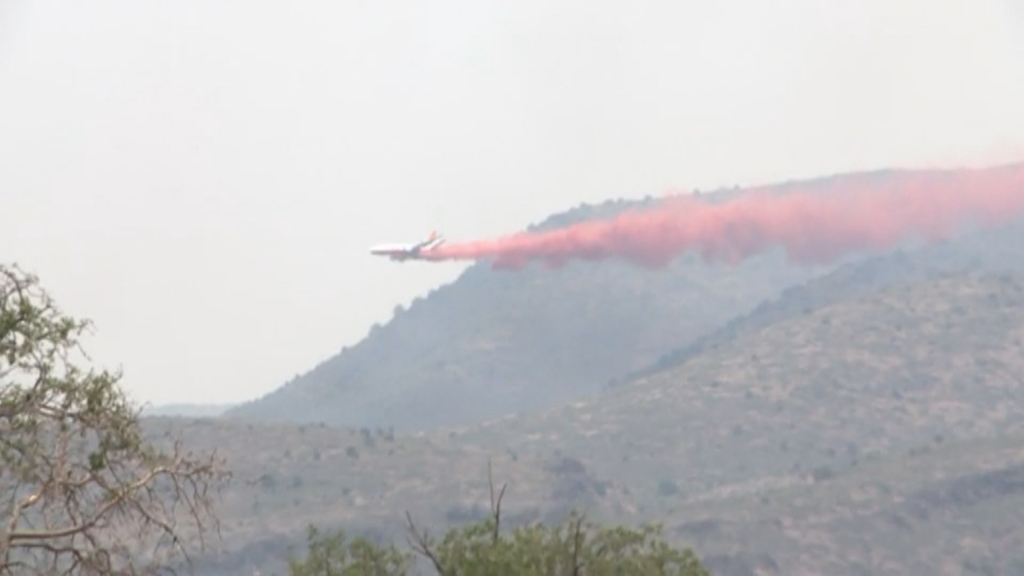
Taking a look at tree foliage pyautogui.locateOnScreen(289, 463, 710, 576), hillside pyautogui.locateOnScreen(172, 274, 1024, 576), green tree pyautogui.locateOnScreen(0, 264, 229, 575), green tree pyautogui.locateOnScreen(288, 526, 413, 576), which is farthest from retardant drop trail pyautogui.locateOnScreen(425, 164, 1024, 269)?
green tree pyautogui.locateOnScreen(0, 264, 229, 575)

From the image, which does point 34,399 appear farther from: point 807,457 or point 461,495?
point 807,457

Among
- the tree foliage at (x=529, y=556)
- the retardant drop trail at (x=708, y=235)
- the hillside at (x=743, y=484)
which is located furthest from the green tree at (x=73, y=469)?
the retardant drop trail at (x=708, y=235)

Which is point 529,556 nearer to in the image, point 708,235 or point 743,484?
point 708,235

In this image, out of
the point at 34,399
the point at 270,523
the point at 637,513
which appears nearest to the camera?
the point at 34,399

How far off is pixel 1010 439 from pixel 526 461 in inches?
1783

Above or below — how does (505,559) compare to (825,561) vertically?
above

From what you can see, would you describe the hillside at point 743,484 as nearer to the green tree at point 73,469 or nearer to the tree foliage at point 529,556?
the tree foliage at point 529,556

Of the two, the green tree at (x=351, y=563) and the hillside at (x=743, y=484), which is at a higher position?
the green tree at (x=351, y=563)

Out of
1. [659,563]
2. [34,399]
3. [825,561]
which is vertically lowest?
[825,561]

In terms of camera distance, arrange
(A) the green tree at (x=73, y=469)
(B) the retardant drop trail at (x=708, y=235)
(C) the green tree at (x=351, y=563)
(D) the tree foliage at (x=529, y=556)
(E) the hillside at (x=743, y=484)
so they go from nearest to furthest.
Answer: (A) the green tree at (x=73, y=469) < (D) the tree foliage at (x=529, y=556) < (C) the green tree at (x=351, y=563) < (E) the hillside at (x=743, y=484) < (B) the retardant drop trail at (x=708, y=235)

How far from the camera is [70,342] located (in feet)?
81.4

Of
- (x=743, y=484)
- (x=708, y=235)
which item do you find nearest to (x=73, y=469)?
(x=708, y=235)

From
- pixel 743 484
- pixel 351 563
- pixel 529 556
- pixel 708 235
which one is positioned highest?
pixel 708 235

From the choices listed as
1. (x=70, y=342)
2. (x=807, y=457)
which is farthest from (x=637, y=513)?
(x=70, y=342)
